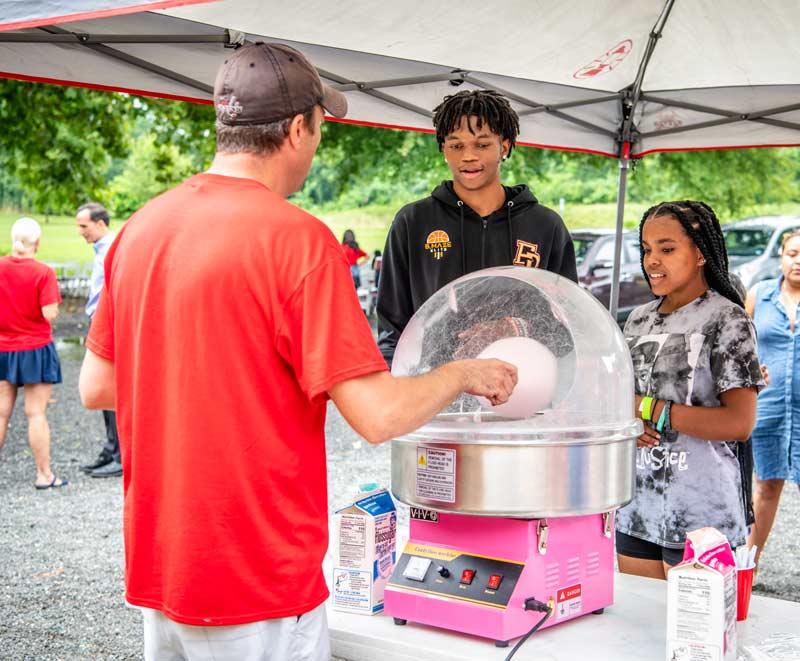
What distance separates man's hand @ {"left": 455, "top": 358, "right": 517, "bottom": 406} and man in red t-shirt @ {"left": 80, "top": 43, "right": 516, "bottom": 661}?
0.13ft

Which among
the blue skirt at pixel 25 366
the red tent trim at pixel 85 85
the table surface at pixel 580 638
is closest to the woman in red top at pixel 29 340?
the blue skirt at pixel 25 366

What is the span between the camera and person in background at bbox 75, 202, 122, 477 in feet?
19.3

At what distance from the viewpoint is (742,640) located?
6.17 feet

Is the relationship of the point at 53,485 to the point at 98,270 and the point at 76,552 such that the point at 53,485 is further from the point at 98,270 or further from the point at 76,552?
the point at 98,270

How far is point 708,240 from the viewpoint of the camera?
245 centimetres

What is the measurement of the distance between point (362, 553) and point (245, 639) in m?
0.64

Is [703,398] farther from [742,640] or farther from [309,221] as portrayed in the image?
[309,221]

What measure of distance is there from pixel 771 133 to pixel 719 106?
34cm

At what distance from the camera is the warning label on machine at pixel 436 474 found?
→ 5.64 feet

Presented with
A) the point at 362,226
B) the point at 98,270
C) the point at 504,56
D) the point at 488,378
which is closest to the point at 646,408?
the point at 488,378

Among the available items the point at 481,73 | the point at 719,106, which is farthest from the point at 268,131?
the point at 719,106

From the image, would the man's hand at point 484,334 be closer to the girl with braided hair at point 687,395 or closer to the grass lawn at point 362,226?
the girl with braided hair at point 687,395

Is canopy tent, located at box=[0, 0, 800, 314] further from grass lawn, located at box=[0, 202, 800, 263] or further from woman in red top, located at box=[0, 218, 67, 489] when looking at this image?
grass lawn, located at box=[0, 202, 800, 263]

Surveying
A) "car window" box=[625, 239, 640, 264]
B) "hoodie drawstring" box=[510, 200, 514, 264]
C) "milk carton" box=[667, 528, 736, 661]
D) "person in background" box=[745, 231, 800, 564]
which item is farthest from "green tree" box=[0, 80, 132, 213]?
"milk carton" box=[667, 528, 736, 661]
